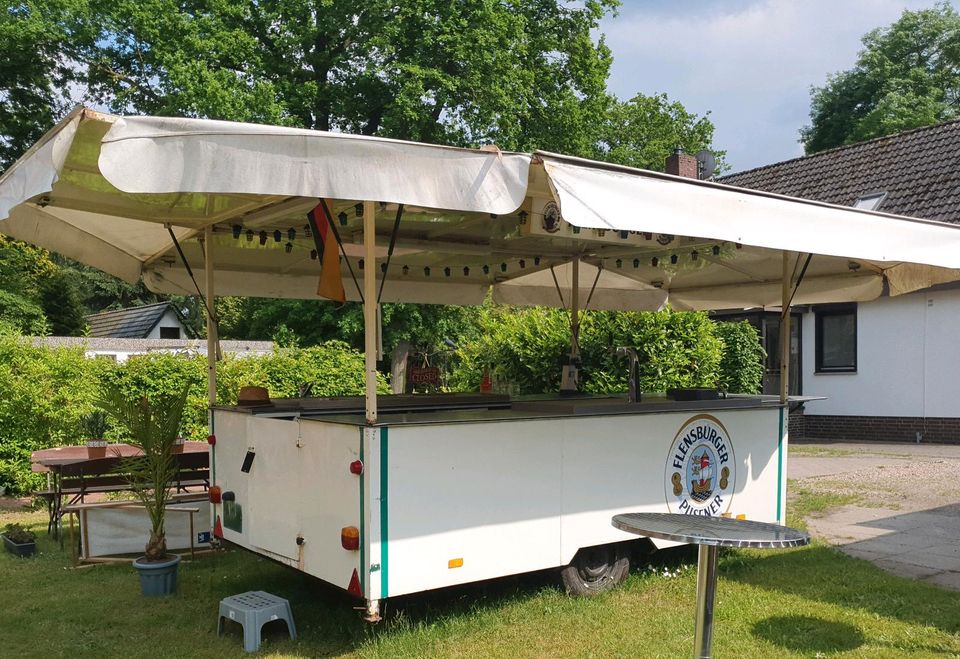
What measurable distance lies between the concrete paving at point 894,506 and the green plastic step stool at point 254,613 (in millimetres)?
4468

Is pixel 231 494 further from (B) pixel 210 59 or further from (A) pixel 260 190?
(B) pixel 210 59

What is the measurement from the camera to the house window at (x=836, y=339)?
54.4ft

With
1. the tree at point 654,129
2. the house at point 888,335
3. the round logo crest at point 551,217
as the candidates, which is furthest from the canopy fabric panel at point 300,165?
the tree at point 654,129

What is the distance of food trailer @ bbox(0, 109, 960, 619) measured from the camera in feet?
12.4

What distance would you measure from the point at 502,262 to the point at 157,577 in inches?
174

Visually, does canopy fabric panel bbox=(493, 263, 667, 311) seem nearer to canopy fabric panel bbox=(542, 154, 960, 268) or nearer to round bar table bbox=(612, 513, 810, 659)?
canopy fabric panel bbox=(542, 154, 960, 268)

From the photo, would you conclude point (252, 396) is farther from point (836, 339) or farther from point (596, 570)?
point (836, 339)

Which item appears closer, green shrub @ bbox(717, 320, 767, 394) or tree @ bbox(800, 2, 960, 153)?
green shrub @ bbox(717, 320, 767, 394)

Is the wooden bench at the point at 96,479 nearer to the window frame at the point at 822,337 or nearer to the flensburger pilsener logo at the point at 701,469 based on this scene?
the flensburger pilsener logo at the point at 701,469

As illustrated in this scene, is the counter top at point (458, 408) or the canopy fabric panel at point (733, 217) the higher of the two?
the canopy fabric panel at point (733, 217)

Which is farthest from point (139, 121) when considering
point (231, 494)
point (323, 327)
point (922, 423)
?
point (323, 327)

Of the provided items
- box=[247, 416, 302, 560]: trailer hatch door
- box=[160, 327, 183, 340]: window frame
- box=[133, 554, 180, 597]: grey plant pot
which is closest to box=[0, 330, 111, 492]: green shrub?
box=[133, 554, 180, 597]: grey plant pot

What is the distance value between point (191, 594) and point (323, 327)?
15479 millimetres

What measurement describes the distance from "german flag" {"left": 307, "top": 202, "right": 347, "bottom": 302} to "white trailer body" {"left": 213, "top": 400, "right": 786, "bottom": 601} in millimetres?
828
